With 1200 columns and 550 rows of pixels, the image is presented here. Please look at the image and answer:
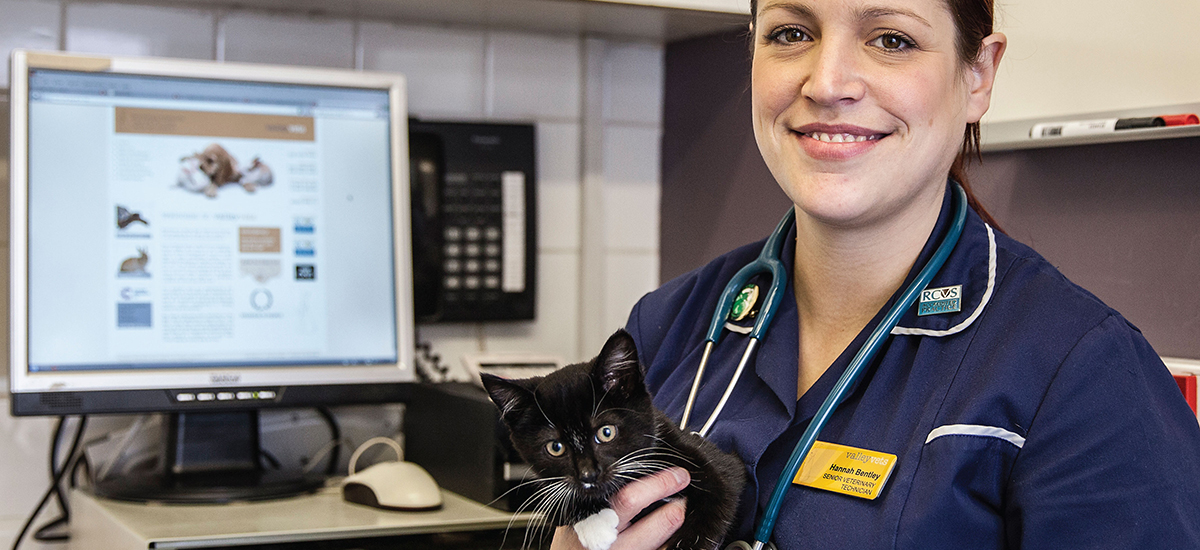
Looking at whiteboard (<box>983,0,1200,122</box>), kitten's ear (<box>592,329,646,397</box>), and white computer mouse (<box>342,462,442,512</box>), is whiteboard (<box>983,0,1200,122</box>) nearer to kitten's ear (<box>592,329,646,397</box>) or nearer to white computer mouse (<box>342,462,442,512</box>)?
kitten's ear (<box>592,329,646,397</box>)

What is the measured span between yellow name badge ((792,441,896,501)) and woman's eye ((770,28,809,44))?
0.39 meters

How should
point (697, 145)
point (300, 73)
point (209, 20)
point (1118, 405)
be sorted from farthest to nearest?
point (697, 145) < point (209, 20) < point (300, 73) < point (1118, 405)

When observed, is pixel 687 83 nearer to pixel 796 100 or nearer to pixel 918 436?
pixel 796 100

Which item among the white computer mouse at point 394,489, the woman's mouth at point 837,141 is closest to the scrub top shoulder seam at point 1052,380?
the woman's mouth at point 837,141

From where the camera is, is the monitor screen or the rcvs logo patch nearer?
the rcvs logo patch

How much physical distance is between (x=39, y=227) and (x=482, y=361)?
0.67 metres

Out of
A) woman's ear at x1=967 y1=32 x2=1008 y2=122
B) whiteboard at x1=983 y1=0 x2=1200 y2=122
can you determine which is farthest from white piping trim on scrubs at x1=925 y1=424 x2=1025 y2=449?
whiteboard at x1=983 y1=0 x2=1200 y2=122

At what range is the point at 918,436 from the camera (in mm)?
796

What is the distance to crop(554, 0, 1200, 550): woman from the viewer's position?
724 mm

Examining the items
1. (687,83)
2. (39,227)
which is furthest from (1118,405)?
(39,227)

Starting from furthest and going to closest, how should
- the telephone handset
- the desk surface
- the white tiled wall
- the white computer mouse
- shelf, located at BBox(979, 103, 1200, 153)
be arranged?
the telephone handset, the white tiled wall, the white computer mouse, the desk surface, shelf, located at BBox(979, 103, 1200, 153)

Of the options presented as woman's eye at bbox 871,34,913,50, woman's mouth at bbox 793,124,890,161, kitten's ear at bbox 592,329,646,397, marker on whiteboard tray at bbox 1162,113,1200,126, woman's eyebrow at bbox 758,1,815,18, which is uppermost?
woman's eyebrow at bbox 758,1,815,18

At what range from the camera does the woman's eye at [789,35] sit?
0.92 m

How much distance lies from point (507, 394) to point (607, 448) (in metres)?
0.11
